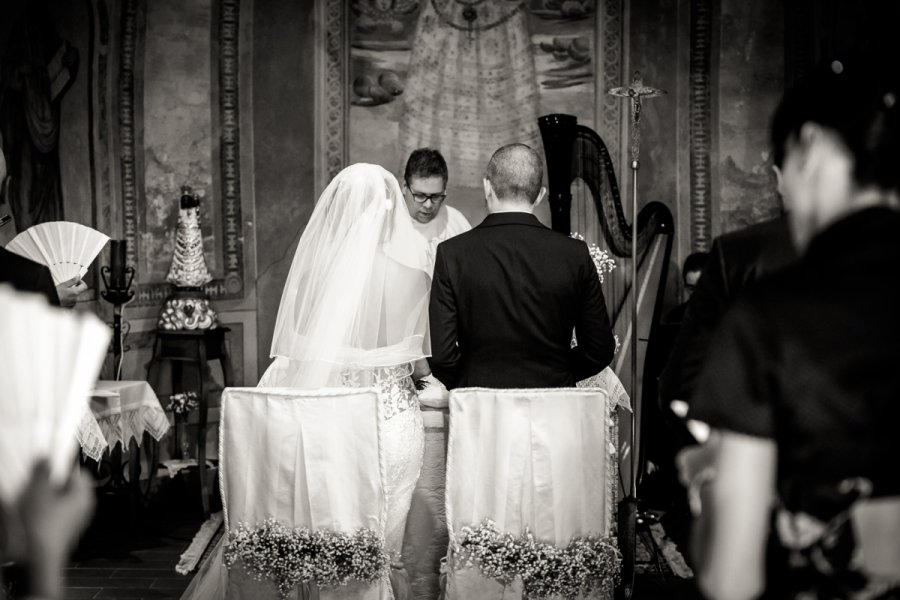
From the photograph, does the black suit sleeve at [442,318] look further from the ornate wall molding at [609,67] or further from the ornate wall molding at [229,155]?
the ornate wall molding at [609,67]

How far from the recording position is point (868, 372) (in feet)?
Result: 4.25

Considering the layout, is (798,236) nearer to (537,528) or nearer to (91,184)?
(537,528)

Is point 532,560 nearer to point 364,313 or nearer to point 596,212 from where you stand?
point 364,313

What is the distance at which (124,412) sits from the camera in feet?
17.3

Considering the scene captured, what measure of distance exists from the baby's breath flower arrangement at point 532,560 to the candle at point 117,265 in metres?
3.35

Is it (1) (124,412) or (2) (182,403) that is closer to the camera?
(1) (124,412)

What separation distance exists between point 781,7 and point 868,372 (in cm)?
666

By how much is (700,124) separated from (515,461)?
496 centimetres

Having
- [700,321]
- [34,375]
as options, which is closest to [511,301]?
[700,321]

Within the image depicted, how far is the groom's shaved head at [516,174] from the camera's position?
3.30 metres

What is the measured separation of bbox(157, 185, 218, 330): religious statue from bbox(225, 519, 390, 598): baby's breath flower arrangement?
3.46 metres

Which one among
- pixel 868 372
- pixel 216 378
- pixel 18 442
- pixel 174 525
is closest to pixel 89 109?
pixel 216 378

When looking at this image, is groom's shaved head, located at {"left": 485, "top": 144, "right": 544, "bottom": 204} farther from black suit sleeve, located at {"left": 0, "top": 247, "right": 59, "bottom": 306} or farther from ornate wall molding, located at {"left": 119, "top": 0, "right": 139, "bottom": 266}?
ornate wall molding, located at {"left": 119, "top": 0, "right": 139, "bottom": 266}

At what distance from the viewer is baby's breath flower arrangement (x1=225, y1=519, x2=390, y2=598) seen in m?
3.04
